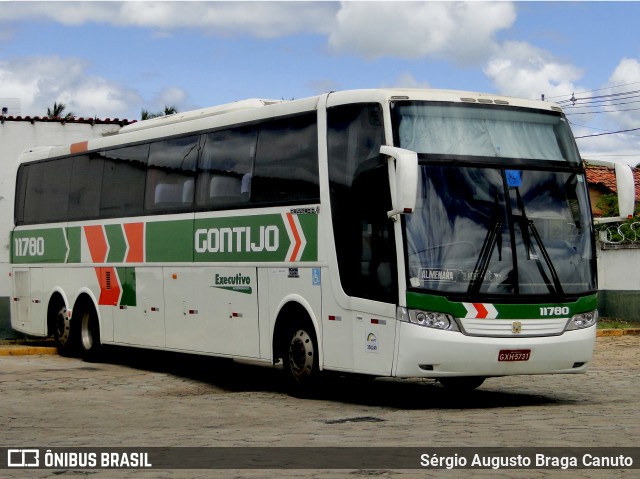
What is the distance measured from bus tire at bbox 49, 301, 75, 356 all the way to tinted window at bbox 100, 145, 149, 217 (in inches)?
92.4

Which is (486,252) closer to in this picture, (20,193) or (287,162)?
(287,162)

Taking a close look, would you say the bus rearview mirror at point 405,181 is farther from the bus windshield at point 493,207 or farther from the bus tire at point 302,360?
the bus tire at point 302,360

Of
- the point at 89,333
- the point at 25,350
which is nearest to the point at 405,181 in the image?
the point at 89,333

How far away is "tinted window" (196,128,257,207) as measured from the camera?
16672 mm

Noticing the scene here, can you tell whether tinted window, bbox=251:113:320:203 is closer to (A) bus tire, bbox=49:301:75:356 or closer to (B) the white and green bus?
(B) the white and green bus

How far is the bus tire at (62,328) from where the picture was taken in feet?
71.8

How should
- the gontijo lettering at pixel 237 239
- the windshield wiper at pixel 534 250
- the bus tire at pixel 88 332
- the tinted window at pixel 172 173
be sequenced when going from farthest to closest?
the bus tire at pixel 88 332, the tinted window at pixel 172 173, the gontijo lettering at pixel 237 239, the windshield wiper at pixel 534 250

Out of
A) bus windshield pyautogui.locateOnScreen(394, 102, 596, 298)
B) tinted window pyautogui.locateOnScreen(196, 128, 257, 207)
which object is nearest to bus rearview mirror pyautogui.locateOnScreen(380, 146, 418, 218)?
bus windshield pyautogui.locateOnScreen(394, 102, 596, 298)

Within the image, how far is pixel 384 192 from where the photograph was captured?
549 inches

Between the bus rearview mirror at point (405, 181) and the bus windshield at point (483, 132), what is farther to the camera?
the bus windshield at point (483, 132)

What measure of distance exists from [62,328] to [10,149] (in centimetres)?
535

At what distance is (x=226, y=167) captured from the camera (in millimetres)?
17156

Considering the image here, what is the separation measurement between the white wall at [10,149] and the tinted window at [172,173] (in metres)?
6.49

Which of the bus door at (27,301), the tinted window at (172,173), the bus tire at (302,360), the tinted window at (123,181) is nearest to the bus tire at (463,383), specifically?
the bus tire at (302,360)
